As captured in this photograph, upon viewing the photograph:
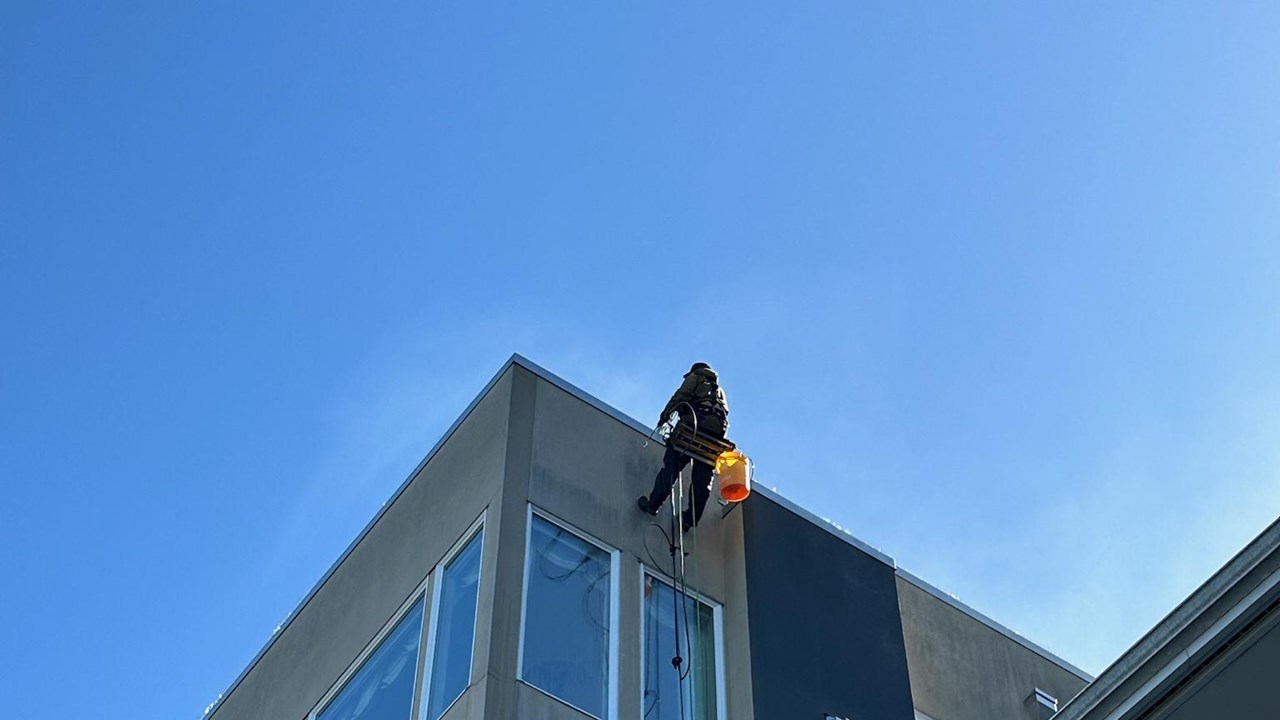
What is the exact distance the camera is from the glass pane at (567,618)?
13.8m

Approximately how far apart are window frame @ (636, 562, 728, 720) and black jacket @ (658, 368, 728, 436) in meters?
1.40

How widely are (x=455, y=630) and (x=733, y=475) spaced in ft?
9.66

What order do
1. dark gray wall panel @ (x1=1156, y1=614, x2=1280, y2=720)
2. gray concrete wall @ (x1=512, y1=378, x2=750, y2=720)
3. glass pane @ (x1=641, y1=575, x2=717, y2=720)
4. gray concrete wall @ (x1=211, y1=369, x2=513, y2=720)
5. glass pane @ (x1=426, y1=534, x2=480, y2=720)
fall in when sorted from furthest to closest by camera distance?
gray concrete wall @ (x1=211, y1=369, x2=513, y2=720), gray concrete wall @ (x1=512, y1=378, x2=750, y2=720), glass pane @ (x1=641, y1=575, x2=717, y2=720), glass pane @ (x1=426, y1=534, x2=480, y2=720), dark gray wall panel @ (x1=1156, y1=614, x2=1280, y2=720)

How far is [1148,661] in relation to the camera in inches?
373

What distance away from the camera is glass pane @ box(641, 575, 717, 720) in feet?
47.6

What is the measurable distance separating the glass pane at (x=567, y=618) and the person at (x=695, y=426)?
0.91m

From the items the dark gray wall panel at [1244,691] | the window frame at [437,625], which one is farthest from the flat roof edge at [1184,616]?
the window frame at [437,625]

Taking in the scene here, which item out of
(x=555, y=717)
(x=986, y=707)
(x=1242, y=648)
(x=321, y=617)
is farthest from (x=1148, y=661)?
(x=321, y=617)

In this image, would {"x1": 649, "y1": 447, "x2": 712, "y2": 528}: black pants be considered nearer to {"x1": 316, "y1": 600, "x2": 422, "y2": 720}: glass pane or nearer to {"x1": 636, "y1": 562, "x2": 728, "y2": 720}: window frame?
{"x1": 636, "y1": 562, "x2": 728, "y2": 720}: window frame

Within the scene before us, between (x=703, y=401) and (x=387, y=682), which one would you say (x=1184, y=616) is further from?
(x=387, y=682)

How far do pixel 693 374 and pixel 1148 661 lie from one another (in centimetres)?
725

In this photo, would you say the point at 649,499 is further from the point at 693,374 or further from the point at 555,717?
the point at 555,717

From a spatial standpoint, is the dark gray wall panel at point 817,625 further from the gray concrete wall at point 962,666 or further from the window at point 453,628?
the window at point 453,628

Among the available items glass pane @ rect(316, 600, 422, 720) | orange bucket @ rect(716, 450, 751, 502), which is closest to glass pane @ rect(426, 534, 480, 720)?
glass pane @ rect(316, 600, 422, 720)
